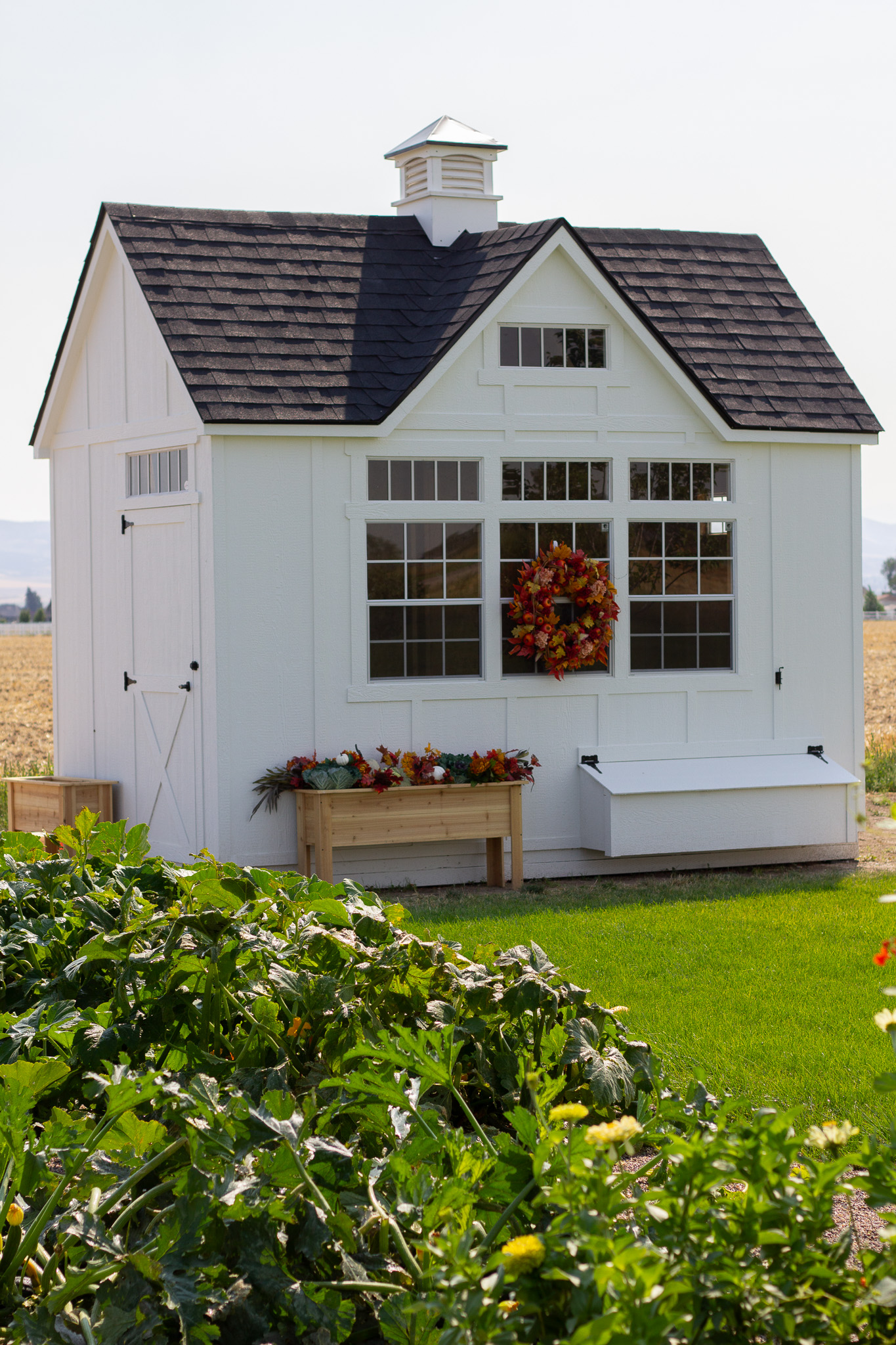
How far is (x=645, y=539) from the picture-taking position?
11125mm

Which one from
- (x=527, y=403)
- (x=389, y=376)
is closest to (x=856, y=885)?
(x=527, y=403)

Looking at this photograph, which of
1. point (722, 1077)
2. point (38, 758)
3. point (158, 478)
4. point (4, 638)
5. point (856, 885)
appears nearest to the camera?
point (722, 1077)

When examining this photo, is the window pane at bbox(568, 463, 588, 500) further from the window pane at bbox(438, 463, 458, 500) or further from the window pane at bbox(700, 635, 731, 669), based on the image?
the window pane at bbox(700, 635, 731, 669)

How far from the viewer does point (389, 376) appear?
34.7ft

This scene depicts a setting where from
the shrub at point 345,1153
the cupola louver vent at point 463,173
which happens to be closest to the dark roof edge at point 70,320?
the cupola louver vent at point 463,173

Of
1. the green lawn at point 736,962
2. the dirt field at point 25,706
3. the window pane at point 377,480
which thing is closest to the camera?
the green lawn at point 736,962

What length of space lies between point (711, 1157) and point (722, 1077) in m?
3.02

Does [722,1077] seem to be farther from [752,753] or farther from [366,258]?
[366,258]

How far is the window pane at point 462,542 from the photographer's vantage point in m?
10.6

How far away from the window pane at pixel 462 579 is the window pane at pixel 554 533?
0.55m

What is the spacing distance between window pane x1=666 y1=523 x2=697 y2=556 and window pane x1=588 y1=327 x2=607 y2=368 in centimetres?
137

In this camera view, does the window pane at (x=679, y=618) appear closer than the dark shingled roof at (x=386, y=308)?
No

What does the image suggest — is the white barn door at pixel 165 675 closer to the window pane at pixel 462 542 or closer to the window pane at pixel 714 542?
the window pane at pixel 462 542

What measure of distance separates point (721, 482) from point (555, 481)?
146 cm
